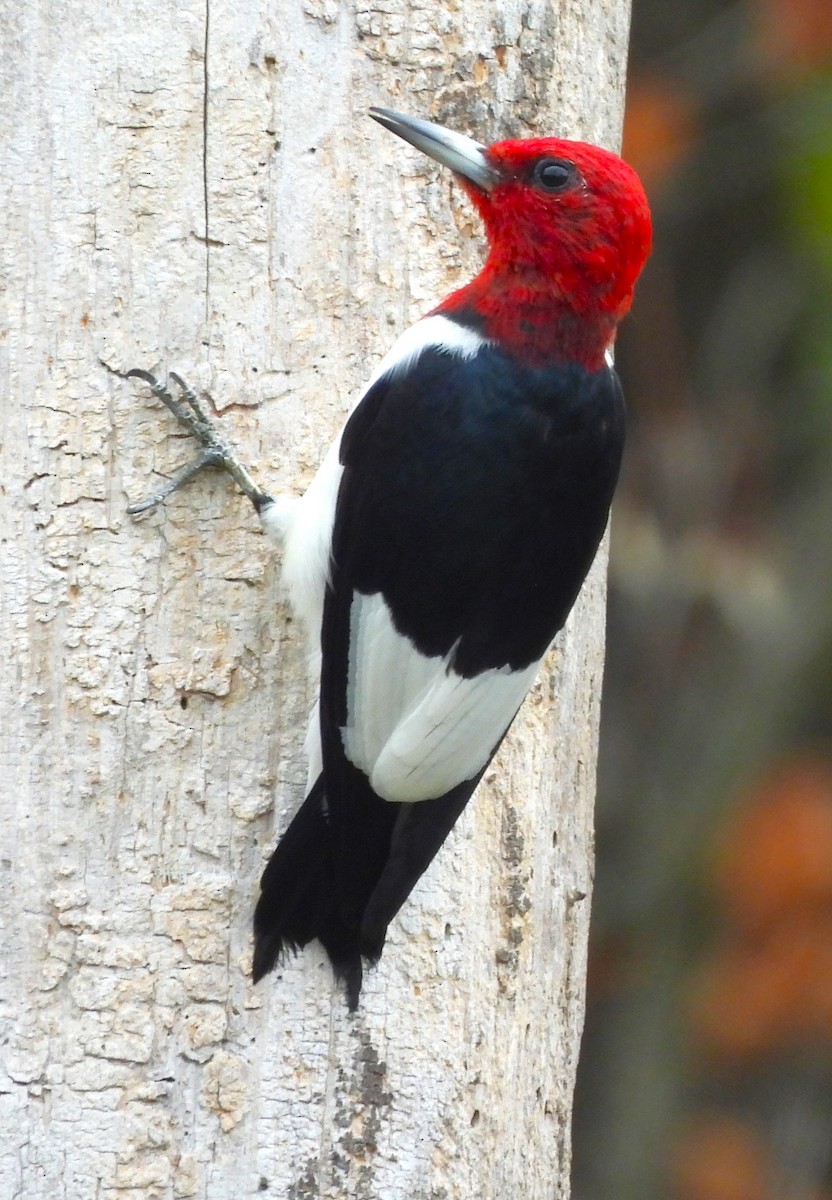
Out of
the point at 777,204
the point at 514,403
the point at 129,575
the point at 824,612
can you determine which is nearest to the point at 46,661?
the point at 129,575

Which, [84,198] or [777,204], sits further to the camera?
[777,204]

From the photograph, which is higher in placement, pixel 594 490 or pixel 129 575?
pixel 594 490

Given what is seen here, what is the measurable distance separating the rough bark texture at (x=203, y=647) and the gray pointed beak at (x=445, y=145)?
0.10m

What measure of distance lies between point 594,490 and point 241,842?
2.39 ft

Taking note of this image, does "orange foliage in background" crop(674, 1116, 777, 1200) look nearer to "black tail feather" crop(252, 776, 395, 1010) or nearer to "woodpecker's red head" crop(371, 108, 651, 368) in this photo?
"black tail feather" crop(252, 776, 395, 1010)

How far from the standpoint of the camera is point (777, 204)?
5.93 meters

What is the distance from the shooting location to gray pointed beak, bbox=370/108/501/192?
2.44 metres

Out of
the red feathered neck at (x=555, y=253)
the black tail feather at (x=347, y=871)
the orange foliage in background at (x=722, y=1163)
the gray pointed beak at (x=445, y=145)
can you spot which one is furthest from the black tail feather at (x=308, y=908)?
the orange foliage in background at (x=722, y=1163)

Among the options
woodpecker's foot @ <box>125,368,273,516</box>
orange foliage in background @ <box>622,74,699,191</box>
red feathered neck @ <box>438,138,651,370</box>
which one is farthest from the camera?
orange foliage in background @ <box>622,74,699,191</box>

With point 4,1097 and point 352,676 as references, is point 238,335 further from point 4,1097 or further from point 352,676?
point 4,1097

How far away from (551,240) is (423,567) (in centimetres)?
57

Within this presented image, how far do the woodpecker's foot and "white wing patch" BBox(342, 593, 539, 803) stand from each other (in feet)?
0.86

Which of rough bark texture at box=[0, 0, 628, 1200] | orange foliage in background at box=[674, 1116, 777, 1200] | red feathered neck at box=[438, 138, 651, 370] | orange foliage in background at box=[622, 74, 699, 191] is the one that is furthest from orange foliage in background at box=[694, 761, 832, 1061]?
red feathered neck at box=[438, 138, 651, 370]

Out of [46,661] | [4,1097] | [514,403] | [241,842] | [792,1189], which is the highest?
[514,403]
